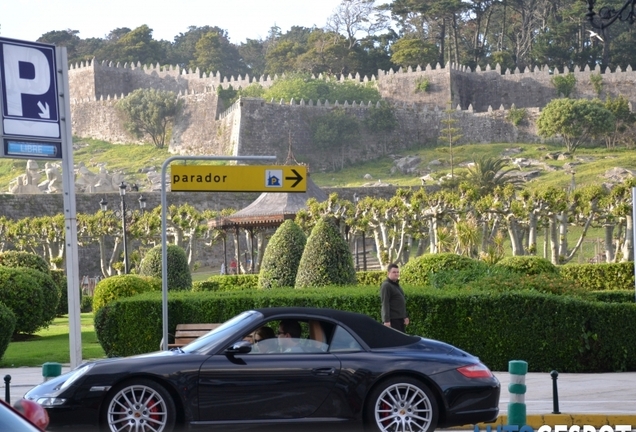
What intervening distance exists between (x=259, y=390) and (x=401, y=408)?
3.96 ft

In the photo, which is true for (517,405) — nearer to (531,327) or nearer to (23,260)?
(531,327)

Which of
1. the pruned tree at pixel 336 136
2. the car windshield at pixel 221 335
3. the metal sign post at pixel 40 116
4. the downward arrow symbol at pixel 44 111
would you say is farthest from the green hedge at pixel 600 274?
the pruned tree at pixel 336 136

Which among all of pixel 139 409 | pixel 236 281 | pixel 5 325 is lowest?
pixel 236 281

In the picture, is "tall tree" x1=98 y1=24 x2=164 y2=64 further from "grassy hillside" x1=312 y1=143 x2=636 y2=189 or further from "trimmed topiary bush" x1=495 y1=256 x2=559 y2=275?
"trimmed topiary bush" x1=495 y1=256 x2=559 y2=275

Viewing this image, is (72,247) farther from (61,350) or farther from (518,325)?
(61,350)

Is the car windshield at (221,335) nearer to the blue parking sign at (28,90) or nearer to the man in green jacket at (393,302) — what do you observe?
the blue parking sign at (28,90)

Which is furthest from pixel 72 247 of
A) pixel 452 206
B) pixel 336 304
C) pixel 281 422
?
pixel 452 206

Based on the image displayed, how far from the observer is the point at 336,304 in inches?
677

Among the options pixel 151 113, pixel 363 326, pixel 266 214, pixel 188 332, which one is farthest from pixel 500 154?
pixel 363 326

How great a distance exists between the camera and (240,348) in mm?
9781

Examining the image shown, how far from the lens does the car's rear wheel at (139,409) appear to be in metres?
9.55

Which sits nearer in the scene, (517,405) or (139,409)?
(139,409)

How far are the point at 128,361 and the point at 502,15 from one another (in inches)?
3799

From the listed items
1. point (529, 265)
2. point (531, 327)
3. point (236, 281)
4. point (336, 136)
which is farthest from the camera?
point (336, 136)
